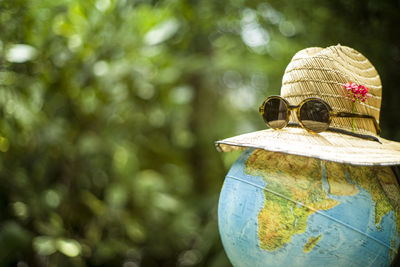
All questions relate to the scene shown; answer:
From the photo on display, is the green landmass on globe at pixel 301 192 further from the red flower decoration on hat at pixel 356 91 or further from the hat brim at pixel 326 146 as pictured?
the red flower decoration on hat at pixel 356 91

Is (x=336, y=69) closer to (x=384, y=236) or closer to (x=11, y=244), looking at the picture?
(x=384, y=236)

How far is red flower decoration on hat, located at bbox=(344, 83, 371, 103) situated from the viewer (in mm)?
1174

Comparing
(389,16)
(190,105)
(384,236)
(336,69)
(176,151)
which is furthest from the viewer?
(190,105)

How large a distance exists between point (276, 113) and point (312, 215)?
0.36 metres

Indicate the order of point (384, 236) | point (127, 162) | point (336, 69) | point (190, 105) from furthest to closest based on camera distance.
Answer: point (190, 105) → point (127, 162) → point (336, 69) → point (384, 236)

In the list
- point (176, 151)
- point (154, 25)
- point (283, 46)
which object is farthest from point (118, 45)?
point (176, 151)

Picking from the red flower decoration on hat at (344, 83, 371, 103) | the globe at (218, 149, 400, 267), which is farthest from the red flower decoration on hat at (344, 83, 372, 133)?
the globe at (218, 149, 400, 267)

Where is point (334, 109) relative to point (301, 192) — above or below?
above

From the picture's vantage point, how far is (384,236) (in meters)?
1.10

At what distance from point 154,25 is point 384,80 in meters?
1.93

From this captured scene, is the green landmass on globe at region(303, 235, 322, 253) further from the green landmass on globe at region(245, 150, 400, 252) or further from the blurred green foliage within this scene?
the blurred green foliage

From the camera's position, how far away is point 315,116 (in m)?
1.12

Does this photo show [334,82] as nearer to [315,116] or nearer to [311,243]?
[315,116]

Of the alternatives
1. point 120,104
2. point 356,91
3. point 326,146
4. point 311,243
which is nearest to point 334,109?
point 356,91
